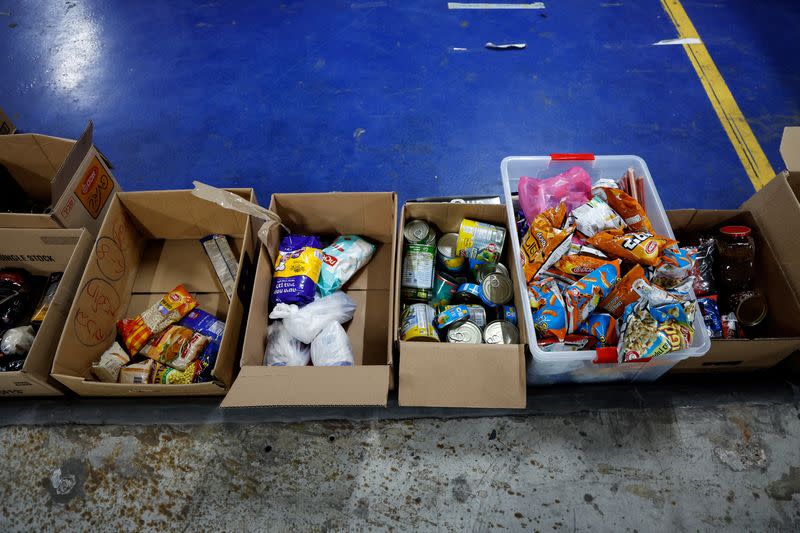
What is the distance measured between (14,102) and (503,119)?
10.5 feet

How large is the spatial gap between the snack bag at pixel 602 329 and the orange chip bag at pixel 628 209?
15.9 inches

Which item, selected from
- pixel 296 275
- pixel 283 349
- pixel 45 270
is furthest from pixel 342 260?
pixel 45 270

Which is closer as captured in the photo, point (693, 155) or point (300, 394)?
point (300, 394)

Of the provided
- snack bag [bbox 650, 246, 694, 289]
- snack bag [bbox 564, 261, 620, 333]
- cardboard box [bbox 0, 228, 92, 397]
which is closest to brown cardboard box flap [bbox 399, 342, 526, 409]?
snack bag [bbox 564, 261, 620, 333]

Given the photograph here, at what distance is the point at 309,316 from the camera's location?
1.83 meters

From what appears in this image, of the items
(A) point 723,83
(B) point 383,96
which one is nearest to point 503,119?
(B) point 383,96

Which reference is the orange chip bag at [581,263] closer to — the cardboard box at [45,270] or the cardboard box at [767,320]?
the cardboard box at [767,320]

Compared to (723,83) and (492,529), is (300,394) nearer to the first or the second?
(492,529)

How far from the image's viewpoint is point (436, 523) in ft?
5.41

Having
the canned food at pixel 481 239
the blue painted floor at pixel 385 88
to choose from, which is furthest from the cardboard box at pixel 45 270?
the canned food at pixel 481 239

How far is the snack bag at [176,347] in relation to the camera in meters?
1.83

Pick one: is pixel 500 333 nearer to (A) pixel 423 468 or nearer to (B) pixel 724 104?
(A) pixel 423 468

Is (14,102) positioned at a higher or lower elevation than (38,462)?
higher

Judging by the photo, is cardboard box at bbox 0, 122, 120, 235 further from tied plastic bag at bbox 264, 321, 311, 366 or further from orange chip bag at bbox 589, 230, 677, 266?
orange chip bag at bbox 589, 230, 677, 266
